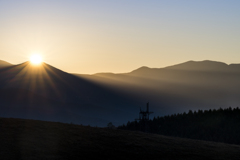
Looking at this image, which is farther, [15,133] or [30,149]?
[15,133]

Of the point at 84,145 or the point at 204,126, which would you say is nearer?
the point at 84,145

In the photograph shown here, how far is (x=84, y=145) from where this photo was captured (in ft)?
121

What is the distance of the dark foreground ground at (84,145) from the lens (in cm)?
3278

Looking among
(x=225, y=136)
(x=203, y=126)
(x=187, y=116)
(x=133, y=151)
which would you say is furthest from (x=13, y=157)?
(x=187, y=116)

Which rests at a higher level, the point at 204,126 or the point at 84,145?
the point at 204,126

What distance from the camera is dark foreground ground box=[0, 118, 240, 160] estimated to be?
32.8m

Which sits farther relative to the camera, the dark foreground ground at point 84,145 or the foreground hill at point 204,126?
the foreground hill at point 204,126

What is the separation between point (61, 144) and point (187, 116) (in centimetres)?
13660

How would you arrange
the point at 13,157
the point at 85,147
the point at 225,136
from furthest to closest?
the point at 225,136, the point at 85,147, the point at 13,157

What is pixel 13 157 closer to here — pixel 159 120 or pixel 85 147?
pixel 85 147

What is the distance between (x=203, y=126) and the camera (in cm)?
15175

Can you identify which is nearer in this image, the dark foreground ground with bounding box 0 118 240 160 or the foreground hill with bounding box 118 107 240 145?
the dark foreground ground with bounding box 0 118 240 160

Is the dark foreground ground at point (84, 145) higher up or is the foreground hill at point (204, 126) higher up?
the foreground hill at point (204, 126)

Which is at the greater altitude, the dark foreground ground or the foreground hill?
the foreground hill
